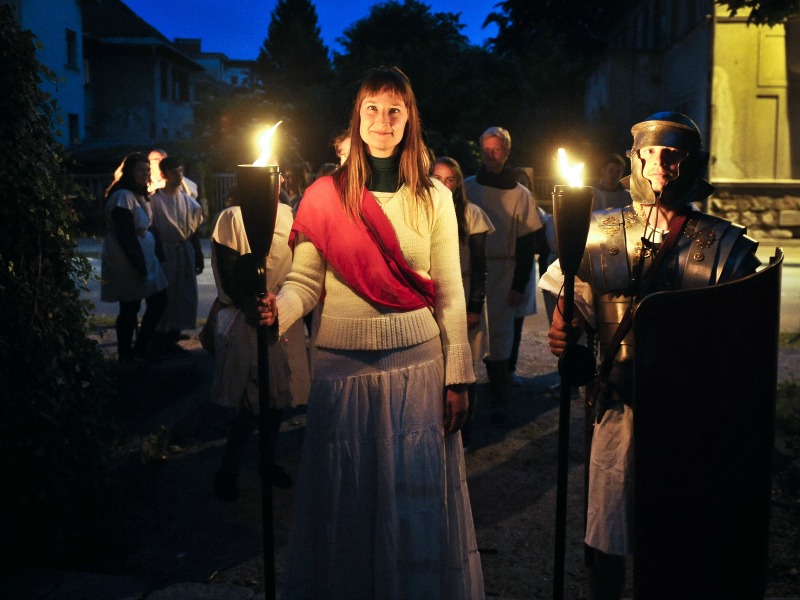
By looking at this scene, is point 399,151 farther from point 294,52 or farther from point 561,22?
point 294,52

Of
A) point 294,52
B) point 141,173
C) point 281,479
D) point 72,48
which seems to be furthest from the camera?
point 294,52

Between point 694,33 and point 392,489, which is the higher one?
point 694,33

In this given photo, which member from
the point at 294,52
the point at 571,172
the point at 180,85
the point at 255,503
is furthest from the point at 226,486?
the point at 180,85

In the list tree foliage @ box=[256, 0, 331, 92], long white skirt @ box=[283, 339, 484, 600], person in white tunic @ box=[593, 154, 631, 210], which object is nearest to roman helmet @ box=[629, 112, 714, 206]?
long white skirt @ box=[283, 339, 484, 600]

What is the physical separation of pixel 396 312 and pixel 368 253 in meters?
0.22

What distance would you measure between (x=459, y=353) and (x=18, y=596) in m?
2.02

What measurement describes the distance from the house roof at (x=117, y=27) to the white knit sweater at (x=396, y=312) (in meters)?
42.6

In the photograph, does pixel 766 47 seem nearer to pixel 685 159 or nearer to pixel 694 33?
pixel 694 33

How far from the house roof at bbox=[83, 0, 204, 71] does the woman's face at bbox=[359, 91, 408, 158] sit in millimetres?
42520

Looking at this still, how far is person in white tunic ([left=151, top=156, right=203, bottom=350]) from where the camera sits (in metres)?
9.09

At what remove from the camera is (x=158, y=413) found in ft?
22.3

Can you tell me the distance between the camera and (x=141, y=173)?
321 inches

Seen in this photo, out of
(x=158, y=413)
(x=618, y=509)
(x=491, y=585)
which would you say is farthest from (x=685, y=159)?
(x=158, y=413)

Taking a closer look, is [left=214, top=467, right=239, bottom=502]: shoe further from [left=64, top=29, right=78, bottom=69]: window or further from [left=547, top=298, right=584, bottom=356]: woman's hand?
[left=64, top=29, right=78, bottom=69]: window
